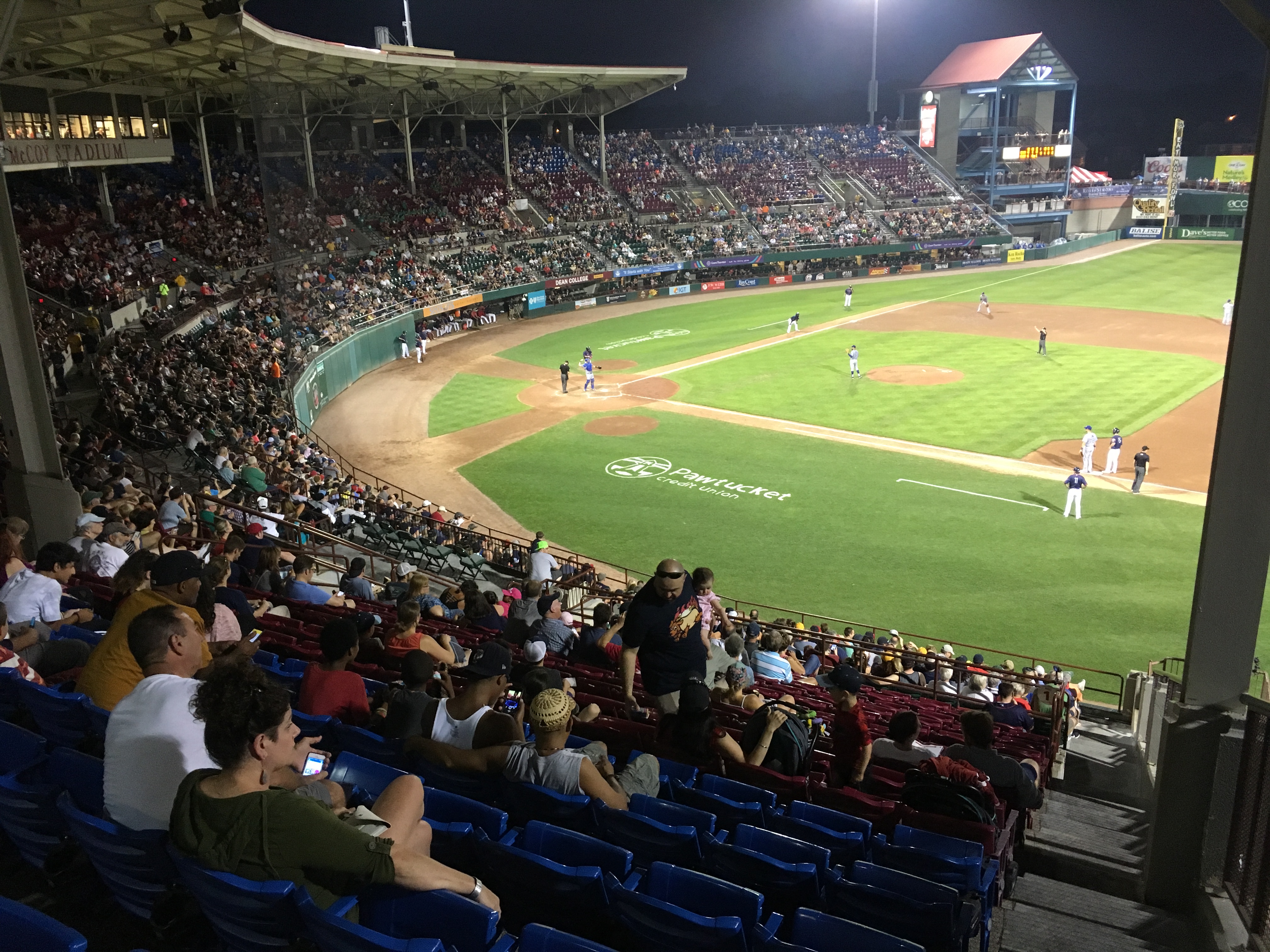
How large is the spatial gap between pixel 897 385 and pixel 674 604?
1111 inches

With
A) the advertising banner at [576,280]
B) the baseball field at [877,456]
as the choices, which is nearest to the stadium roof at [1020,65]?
the baseball field at [877,456]

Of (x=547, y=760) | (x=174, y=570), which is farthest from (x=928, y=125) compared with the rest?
(x=547, y=760)

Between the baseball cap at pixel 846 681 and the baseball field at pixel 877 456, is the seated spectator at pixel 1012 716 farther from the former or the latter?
the baseball field at pixel 877 456

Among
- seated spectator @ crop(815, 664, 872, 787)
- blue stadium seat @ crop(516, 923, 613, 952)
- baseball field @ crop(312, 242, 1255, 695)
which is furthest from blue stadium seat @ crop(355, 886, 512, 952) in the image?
baseball field @ crop(312, 242, 1255, 695)

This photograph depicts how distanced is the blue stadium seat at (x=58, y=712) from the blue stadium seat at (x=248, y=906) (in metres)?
1.92

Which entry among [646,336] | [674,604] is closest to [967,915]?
[674,604]

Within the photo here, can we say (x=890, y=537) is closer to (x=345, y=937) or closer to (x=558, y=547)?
(x=558, y=547)

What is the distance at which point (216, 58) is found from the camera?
3120 cm

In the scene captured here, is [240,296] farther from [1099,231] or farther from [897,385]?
[1099,231]

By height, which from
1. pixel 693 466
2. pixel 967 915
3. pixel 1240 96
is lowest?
pixel 693 466

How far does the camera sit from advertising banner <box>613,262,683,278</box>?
5469 cm

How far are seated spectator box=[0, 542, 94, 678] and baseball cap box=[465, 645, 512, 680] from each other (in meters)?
2.88

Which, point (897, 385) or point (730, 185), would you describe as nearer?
point (897, 385)

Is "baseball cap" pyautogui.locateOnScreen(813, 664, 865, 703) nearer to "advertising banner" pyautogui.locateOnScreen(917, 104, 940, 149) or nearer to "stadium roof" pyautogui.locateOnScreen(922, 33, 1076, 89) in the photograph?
"stadium roof" pyautogui.locateOnScreen(922, 33, 1076, 89)
